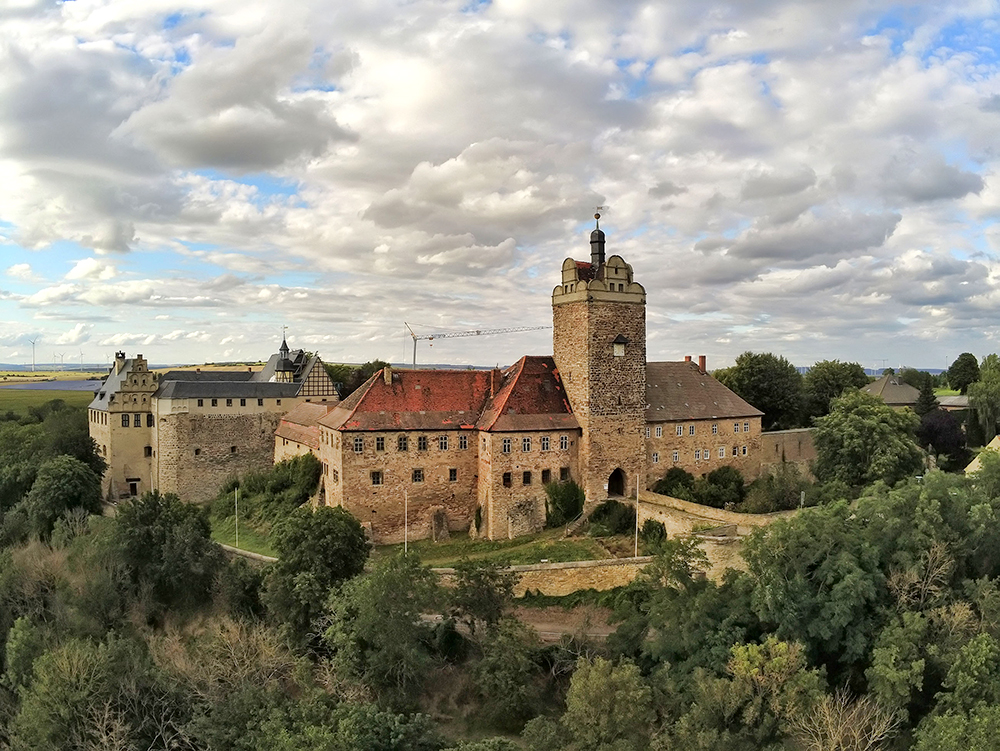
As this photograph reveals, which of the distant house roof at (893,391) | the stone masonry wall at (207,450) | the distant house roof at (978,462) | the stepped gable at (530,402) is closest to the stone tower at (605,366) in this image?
the stepped gable at (530,402)

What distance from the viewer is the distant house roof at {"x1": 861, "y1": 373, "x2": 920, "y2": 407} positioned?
71.0 meters

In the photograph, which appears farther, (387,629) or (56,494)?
(56,494)

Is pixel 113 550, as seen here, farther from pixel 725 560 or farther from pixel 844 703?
pixel 844 703

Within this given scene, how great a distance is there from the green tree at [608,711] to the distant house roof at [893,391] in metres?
57.1

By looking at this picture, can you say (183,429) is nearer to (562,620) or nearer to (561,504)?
(561,504)

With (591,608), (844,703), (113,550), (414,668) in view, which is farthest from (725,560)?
(113,550)

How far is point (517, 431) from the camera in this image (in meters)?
40.3

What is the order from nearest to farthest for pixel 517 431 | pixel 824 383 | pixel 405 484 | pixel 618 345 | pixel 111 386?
1. pixel 517 431
2. pixel 405 484
3. pixel 618 345
4. pixel 111 386
5. pixel 824 383

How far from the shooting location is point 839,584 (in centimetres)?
2498

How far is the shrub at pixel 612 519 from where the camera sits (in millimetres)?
39062

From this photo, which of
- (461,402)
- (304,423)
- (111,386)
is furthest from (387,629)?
(111,386)

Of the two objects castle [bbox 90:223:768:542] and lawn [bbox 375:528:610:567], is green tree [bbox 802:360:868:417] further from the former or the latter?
lawn [bbox 375:528:610:567]

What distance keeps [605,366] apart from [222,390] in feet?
102

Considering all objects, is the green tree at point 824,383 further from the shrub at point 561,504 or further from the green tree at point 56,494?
the green tree at point 56,494
